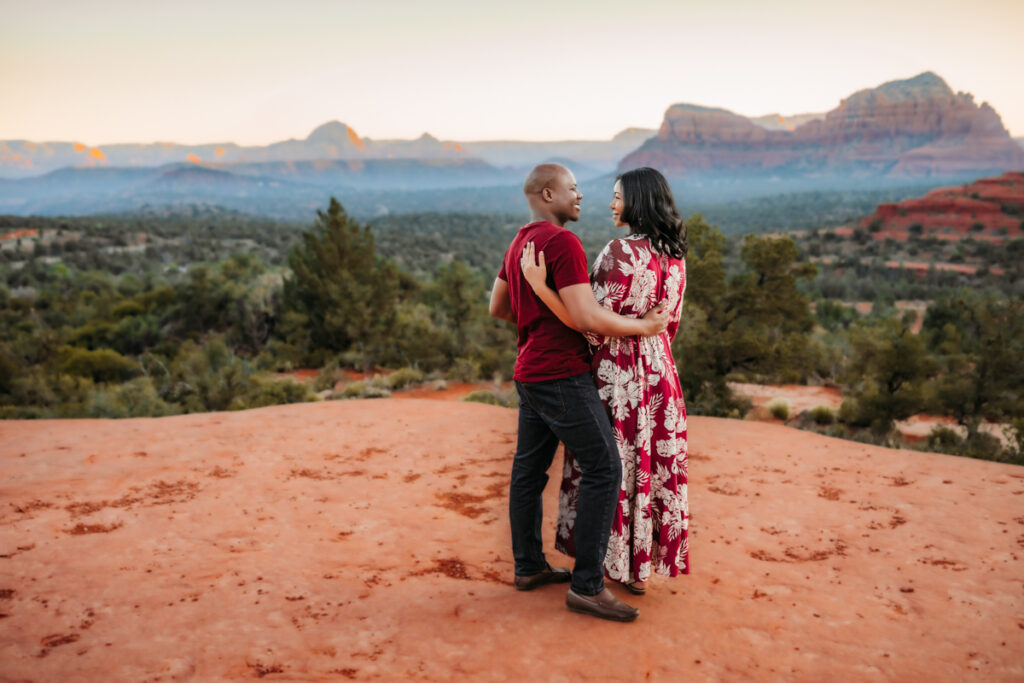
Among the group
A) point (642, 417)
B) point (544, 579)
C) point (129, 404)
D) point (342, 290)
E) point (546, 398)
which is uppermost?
point (546, 398)

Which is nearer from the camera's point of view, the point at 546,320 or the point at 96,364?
the point at 546,320

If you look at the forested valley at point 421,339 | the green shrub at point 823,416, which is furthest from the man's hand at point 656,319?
the green shrub at point 823,416

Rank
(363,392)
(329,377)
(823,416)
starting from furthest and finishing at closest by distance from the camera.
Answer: (329,377) < (823,416) < (363,392)

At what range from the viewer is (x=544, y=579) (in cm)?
333

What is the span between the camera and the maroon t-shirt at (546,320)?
2.71 meters

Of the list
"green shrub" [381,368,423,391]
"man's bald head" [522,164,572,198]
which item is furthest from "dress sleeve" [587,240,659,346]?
"green shrub" [381,368,423,391]

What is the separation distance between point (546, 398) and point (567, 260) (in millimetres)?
627

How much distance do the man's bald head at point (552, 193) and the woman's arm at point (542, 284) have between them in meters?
0.20

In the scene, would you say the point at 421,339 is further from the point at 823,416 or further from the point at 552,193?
the point at 552,193

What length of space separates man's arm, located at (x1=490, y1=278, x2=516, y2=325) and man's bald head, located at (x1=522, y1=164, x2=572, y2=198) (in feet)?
1.69

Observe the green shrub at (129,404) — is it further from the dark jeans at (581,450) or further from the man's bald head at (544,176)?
the man's bald head at (544,176)

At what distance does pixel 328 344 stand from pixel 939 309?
20.5 m

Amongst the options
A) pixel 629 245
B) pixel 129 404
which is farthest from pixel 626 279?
pixel 129 404

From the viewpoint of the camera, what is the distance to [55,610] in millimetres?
3023
